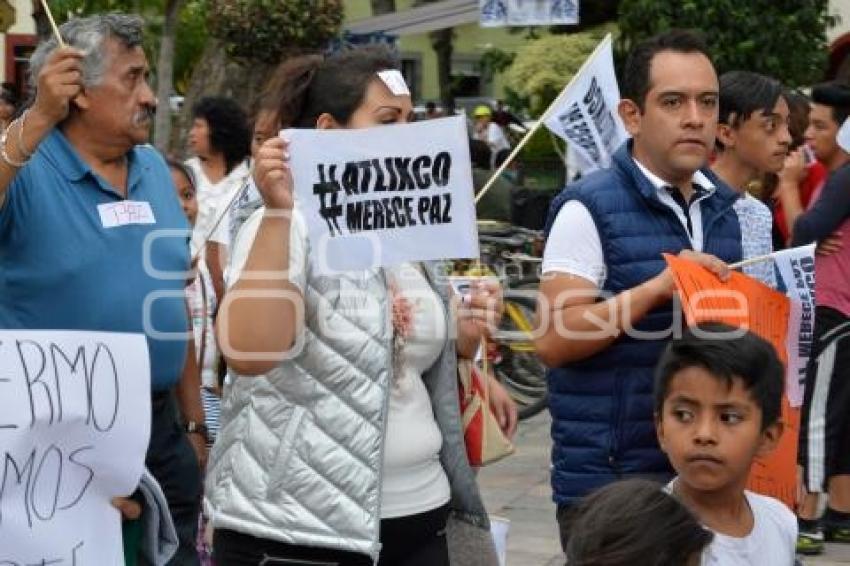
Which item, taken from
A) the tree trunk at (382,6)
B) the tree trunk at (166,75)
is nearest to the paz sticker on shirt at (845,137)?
the tree trunk at (166,75)

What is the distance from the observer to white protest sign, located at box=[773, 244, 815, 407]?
13.7ft

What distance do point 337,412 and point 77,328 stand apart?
73 cm

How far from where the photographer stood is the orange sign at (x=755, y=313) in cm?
382

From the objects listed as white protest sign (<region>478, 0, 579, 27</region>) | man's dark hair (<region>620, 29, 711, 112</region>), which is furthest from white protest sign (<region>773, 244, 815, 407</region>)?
white protest sign (<region>478, 0, 579, 27</region>)

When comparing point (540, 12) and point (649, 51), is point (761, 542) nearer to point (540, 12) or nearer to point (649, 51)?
point (649, 51)

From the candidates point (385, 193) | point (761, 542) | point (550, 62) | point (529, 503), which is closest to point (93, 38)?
point (385, 193)

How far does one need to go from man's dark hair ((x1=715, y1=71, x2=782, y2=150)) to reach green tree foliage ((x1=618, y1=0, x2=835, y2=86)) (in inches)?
408

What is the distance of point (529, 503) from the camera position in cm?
820

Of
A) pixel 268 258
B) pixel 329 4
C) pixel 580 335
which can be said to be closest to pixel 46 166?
pixel 268 258

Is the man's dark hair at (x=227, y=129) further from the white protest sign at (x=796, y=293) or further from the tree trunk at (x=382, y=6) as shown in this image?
the tree trunk at (x=382, y=6)

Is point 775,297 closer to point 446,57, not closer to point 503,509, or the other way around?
A: point 503,509

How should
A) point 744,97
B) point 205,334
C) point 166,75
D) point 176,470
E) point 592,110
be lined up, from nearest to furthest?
point 176,470, point 592,110, point 744,97, point 205,334, point 166,75

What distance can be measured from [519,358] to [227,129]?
3.58m

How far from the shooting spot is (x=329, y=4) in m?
11.5
